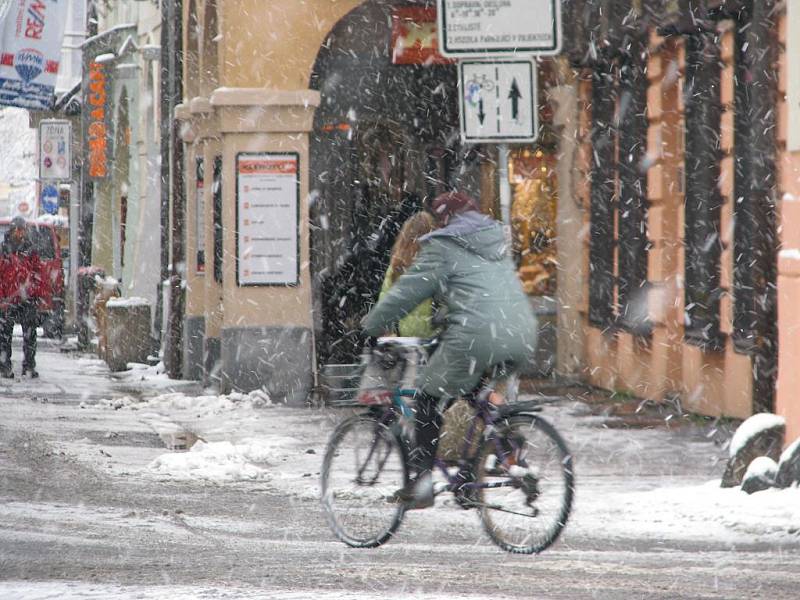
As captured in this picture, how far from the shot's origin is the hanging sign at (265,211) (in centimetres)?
1678

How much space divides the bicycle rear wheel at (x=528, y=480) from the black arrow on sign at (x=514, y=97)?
10.7ft

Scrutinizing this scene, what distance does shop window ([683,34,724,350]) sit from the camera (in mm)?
14484

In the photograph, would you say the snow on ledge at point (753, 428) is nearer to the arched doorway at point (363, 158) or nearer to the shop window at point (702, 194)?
the shop window at point (702, 194)

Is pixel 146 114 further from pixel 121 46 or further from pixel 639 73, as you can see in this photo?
pixel 639 73

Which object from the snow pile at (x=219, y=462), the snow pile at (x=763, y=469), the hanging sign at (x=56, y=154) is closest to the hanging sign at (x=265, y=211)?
the snow pile at (x=219, y=462)

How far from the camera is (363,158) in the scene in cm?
2144

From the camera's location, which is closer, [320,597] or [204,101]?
[320,597]

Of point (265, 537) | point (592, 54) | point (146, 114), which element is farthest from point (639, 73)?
point (146, 114)

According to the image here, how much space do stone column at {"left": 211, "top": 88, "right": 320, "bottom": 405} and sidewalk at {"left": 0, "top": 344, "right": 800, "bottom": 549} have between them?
364 millimetres

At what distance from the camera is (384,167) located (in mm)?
21359

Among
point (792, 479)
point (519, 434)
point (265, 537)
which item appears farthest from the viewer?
point (792, 479)

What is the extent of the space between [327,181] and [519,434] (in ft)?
45.5

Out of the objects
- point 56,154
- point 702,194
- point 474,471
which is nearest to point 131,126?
point 56,154

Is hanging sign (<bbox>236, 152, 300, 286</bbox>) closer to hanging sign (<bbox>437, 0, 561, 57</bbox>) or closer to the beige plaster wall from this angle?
the beige plaster wall
